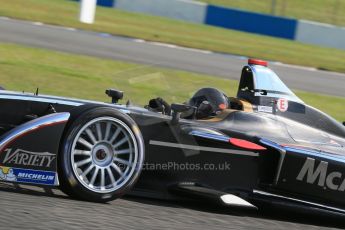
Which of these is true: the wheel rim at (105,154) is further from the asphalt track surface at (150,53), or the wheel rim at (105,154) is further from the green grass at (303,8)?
the green grass at (303,8)

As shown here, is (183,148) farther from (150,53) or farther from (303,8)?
(303,8)

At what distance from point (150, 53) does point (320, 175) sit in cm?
1194

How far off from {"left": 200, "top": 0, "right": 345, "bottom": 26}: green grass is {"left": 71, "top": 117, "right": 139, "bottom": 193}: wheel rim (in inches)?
975

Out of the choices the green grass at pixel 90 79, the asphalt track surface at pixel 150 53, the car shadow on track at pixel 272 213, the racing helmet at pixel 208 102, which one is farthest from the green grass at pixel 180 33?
the car shadow on track at pixel 272 213

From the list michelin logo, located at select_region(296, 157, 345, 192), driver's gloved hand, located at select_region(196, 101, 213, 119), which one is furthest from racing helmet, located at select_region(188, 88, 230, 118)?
michelin logo, located at select_region(296, 157, 345, 192)

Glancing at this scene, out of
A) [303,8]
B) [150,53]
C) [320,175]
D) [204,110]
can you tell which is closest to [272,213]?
[320,175]

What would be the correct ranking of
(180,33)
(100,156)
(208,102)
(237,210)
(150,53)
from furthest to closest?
(180,33), (150,53), (208,102), (237,210), (100,156)

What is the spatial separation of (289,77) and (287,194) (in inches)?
460

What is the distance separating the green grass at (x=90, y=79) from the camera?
6227 millimetres

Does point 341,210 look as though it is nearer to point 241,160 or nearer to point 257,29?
point 241,160

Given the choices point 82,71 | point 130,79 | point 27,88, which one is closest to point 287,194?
point 130,79

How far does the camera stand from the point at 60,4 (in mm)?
26250

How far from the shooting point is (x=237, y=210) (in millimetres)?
5867

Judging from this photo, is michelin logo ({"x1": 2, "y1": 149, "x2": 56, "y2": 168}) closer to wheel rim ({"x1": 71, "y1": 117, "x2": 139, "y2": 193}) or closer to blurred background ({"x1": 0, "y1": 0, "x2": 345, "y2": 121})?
wheel rim ({"x1": 71, "y1": 117, "x2": 139, "y2": 193})
